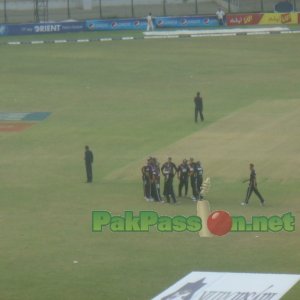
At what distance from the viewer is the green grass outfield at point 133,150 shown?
30.0 meters

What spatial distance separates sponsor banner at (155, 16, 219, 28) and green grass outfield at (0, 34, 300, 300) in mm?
6489

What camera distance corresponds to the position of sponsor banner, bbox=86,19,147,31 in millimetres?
90688

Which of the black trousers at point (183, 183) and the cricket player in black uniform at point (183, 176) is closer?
the cricket player in black uniform at point (183, 176)

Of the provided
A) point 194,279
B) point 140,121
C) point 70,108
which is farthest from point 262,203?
point 70,108

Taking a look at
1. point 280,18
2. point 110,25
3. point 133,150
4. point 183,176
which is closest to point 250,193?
point 183,176

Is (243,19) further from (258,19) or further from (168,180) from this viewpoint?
(168,180)

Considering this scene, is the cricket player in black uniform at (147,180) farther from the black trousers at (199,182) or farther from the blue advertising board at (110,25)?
the blue advertising board at (110,25)

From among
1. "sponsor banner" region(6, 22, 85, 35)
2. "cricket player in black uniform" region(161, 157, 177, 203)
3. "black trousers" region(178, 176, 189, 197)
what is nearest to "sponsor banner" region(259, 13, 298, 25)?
"sponsor banner" region(6, 22, 85, 35)

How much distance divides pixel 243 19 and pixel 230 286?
6517cm

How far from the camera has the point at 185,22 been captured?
298ft

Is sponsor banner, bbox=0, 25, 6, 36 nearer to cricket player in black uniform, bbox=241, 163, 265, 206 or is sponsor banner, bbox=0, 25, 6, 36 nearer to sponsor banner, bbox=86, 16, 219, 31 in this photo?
sponsor banner, bbox=86, 16, 219, 31

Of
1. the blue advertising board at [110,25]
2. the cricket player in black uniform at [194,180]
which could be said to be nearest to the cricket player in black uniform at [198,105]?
the cricket player in black uniform at [194,180]

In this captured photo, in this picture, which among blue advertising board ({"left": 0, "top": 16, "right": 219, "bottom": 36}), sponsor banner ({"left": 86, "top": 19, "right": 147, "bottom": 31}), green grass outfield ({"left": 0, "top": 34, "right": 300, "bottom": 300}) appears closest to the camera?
green grass outfield ({"left": 0, "top": 34, "right": 300, "bottom": 300})

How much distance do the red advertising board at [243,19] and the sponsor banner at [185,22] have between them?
0.98 metres
